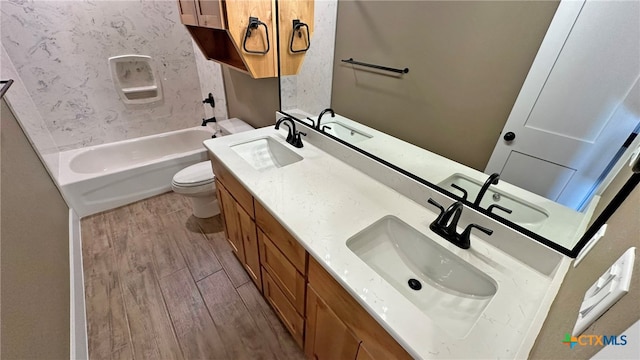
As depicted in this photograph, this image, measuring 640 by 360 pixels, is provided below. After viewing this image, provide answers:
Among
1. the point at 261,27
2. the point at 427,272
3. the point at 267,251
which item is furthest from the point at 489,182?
the point at 261,27

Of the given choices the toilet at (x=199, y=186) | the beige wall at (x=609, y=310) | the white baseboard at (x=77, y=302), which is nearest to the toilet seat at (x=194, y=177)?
the toilet at (x=199, y=186)

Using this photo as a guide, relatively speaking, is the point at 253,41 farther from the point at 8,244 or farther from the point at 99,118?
the point at 99,118

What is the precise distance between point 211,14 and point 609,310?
205 centimetres

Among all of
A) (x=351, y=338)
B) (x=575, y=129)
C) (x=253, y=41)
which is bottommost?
(x=351, y=338)

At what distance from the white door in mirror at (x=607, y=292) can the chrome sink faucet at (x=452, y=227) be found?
1.57 ft

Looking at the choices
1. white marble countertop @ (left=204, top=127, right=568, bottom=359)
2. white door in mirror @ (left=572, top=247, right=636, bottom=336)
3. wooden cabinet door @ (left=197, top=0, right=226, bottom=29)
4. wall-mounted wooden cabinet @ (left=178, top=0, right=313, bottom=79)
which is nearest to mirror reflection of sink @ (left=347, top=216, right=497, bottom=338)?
white marble countertop @ (left=204, top=127, right=568, bottom=359)

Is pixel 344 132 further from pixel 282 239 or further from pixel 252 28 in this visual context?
pixel 252 28

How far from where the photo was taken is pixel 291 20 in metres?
1.54

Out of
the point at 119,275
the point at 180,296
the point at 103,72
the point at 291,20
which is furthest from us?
the point at 103,72

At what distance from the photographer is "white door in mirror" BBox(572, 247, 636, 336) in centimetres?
35

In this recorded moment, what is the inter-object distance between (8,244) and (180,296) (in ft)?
2.87

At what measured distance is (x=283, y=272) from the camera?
123 centimetres

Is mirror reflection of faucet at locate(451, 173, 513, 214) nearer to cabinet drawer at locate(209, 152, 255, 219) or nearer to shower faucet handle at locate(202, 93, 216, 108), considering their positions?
cabinet drawer at locate(209, 152, 255, 219)

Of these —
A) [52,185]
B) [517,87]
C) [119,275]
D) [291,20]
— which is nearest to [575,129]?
[517,87]
